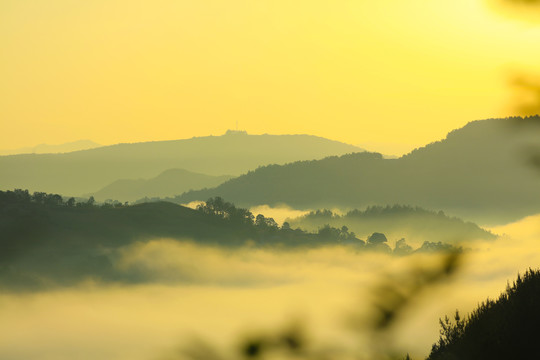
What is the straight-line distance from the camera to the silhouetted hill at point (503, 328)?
2048 centimetres

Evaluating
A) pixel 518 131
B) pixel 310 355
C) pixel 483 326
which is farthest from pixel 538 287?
pixel 518 131

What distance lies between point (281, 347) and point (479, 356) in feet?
47.3

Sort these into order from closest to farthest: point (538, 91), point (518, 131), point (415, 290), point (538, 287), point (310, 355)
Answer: point (518, 131) → point (538, 91) → point (415, 290) → point (310, 355) → point (538, 287)

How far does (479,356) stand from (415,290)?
14.6 m

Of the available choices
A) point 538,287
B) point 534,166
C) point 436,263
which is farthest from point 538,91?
point 538,287

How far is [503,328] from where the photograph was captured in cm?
2080

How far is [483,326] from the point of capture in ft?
70.7

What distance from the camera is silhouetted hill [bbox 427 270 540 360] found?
20484mm

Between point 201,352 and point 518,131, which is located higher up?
point 518,131

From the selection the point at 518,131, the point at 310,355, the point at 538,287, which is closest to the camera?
the point at 518,131

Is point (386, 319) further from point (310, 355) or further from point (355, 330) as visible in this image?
point (310, 355)

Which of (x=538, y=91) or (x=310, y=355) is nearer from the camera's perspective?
(x=538, y=91)

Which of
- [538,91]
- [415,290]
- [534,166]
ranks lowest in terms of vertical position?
[415,290]

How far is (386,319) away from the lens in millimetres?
7902
